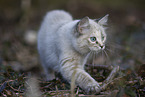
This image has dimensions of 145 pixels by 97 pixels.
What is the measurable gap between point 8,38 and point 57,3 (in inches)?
203

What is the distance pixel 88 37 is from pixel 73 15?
7121mm

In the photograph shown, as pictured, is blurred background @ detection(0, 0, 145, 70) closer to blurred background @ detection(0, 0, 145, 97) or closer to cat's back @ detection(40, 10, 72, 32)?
blurred background @ detection(0, 0, 145, 97)

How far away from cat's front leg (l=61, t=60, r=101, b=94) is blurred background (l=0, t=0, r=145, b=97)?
0.28 m

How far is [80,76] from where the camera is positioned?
10.3ft

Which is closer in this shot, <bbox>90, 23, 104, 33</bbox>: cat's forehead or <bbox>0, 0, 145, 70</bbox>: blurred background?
<bbox>90, 23, 104, 33</bbox>: cat's forehead

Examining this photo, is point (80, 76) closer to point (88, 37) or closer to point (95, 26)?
point (88, 37)

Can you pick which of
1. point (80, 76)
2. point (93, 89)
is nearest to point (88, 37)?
point (80, 76)

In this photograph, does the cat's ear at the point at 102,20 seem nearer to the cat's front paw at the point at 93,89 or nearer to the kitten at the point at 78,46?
the kitten at the point at 78,46

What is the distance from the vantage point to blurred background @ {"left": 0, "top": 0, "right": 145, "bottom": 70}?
5406 millimetres

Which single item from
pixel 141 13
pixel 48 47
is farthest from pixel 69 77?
pixel 141 13

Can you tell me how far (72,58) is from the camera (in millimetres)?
3438

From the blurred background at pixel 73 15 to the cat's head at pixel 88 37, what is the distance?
372mm

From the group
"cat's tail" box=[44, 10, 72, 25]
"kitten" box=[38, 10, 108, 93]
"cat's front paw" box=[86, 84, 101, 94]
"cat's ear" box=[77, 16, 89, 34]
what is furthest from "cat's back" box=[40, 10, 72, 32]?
"cat's front paw" box=[86, 84, 101, 94]

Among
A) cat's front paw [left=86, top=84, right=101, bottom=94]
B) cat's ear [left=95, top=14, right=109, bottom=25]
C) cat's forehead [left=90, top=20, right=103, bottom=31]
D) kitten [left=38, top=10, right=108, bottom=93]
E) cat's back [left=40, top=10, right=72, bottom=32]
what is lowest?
cat's front paw [left=86, top=84, right=101, bottom=94]
